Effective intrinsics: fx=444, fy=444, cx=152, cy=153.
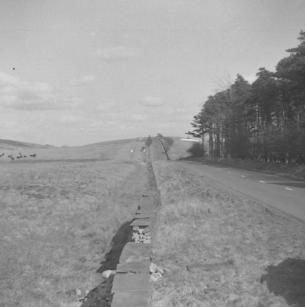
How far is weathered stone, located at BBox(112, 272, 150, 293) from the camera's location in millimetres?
5824

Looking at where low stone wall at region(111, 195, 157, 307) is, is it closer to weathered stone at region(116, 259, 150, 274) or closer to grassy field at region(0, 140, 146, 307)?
weathered stone at region(116, 259, 150, 274)

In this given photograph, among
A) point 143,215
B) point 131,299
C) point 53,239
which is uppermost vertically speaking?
point 143,215

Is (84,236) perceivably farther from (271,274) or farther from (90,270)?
(271,274)

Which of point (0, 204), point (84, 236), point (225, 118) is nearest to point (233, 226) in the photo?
point (84, 236)

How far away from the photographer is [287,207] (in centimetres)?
1555

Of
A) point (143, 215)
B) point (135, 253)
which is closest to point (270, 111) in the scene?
point (143, 215)

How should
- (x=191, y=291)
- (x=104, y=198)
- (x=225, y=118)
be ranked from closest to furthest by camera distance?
(x=191, y=291), (x=104, y=198), (x=225, y=118)

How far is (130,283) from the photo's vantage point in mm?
6016

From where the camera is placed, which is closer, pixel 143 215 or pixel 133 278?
pixel 133 278

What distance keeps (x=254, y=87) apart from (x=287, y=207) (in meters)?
40.2

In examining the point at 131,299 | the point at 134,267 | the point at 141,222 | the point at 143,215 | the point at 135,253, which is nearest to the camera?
the point at 131,299

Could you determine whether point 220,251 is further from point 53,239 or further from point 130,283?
point 53,239

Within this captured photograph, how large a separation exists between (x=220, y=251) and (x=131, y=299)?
384cm

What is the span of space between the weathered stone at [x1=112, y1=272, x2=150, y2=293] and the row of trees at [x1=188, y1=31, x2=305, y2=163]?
34.1m
